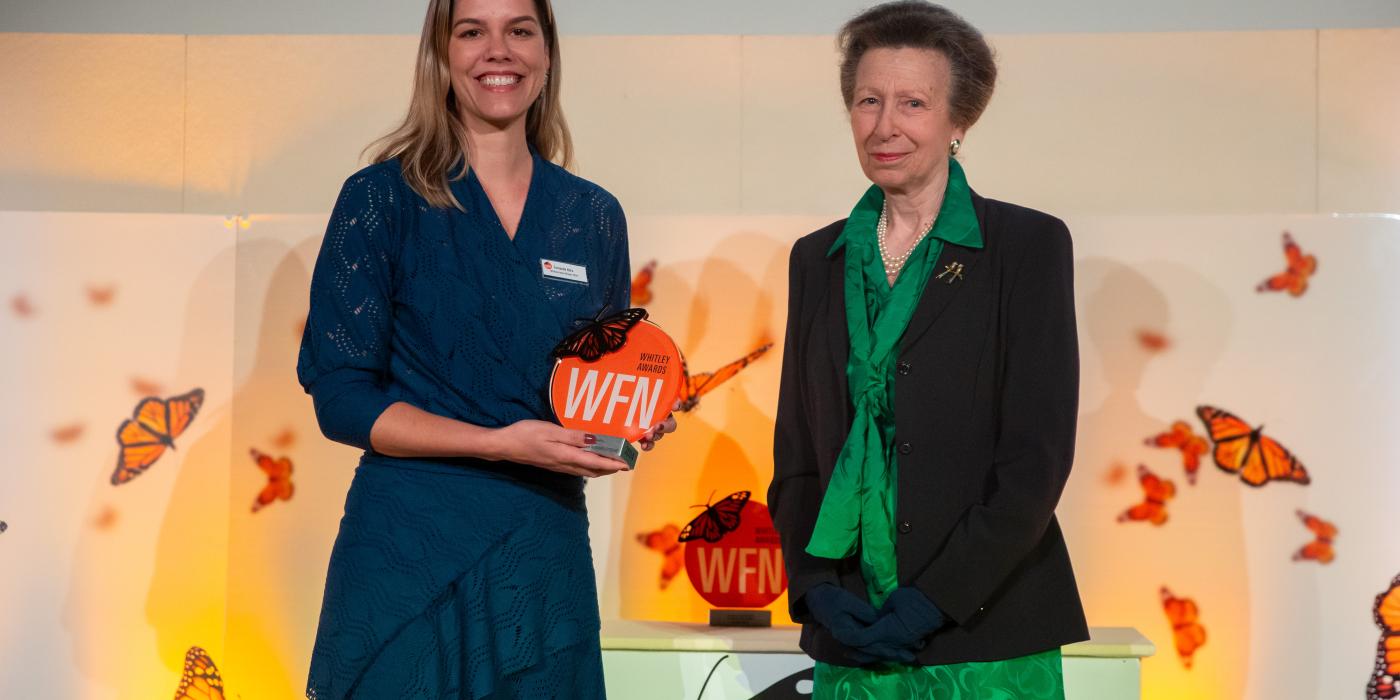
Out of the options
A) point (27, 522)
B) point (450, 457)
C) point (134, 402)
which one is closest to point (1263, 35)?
point (450, 457)

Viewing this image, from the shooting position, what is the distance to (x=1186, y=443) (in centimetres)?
365

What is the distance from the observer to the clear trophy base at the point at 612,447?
6.05 ft

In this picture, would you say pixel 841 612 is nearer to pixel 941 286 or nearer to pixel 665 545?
pixel 941 286

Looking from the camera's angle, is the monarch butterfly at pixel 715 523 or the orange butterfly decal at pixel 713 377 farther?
the orange butterfly decal at pixel 713 377

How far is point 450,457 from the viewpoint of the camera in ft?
6.14

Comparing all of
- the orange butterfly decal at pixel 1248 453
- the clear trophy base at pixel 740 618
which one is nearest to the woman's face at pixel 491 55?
the clear trophy base at pixel 740 618

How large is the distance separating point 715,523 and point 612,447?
1.70m

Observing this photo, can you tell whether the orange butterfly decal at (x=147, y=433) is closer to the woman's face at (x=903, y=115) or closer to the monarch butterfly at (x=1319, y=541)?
the woman's face at (x=903, y=115)

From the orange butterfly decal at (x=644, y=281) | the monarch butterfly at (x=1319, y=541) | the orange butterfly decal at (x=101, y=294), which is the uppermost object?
the orange butterfly decal at (x=644, y=281)

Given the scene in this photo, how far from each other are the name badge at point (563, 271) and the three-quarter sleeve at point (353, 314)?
21 centimetres

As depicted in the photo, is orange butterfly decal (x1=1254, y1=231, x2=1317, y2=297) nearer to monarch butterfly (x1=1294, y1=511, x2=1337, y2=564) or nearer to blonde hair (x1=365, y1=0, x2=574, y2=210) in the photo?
monarch butterfly (x1=1294, y1=511, x2=1337, y2=564)

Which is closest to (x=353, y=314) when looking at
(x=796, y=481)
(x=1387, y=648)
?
(x=796, y=481)

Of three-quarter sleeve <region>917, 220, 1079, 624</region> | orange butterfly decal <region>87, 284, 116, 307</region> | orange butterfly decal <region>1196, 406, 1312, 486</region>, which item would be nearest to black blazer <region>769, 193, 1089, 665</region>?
three-quarter sleeve <region>917, 220, 1079, 624</region>

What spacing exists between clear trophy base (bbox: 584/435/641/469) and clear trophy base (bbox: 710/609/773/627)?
5.83ft
